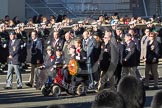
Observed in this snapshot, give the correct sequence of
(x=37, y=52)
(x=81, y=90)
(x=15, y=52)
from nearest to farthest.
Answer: (x=81, y=90)
(x=15, y=52)
(x=37, y=52)

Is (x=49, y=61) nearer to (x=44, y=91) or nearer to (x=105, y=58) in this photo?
(x=44, y=91)

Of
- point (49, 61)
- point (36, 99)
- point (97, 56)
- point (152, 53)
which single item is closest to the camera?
point (36, 99)

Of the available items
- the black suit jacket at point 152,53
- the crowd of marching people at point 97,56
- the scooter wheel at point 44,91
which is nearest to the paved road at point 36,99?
the scooter wheel at point 44,91

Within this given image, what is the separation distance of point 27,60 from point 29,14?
17242 mm

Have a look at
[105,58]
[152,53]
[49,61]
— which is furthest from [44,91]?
[152,53]

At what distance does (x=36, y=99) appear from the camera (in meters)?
15.6

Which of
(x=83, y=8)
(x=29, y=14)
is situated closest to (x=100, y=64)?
(x=29, y=14)

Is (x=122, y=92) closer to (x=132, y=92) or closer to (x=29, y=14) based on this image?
(x=132, y=92)

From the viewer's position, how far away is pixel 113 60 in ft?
56.2

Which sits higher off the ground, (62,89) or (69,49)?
(69,49)

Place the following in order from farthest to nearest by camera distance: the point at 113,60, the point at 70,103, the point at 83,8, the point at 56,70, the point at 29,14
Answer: the point at 83,8, the point at 29,14, the point at 113,60, the point at 56,70, the point at 70,103

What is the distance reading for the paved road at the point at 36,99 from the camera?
47.6ft

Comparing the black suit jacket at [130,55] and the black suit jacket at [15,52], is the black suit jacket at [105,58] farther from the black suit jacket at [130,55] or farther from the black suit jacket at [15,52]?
the black suit jacket at [15,52]

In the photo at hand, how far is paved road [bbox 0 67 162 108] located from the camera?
14.5 meters
